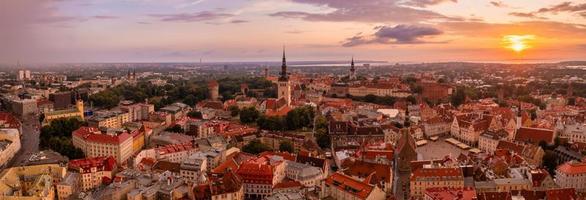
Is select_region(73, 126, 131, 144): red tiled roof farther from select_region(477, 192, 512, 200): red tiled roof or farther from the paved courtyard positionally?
select_region(477, 192, 512, 200): red tiled roof

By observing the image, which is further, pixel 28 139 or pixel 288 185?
pixel 28 139

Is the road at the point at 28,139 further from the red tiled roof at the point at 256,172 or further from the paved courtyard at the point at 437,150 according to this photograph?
the paved courtyard at the point at 437,150

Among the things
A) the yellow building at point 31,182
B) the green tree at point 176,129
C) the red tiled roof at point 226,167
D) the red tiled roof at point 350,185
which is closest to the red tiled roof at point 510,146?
the red tiled roof at point 350,185

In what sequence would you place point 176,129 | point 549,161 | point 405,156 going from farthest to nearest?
point 176,129
point 549,161
point 405,156

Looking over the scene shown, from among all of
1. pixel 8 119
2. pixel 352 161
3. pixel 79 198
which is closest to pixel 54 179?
→ pixel 79 198

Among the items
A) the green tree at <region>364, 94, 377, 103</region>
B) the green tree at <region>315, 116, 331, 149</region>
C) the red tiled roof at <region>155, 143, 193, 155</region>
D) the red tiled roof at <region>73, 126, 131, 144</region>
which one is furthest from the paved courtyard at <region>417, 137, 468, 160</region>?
the green tree at <region>364, 94, 377, 103</region>

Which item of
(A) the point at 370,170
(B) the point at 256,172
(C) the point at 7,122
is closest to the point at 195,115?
(C) the point at 7,122

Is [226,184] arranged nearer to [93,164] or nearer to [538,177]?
[93,164]

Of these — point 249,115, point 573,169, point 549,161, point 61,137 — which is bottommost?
point 549,161
